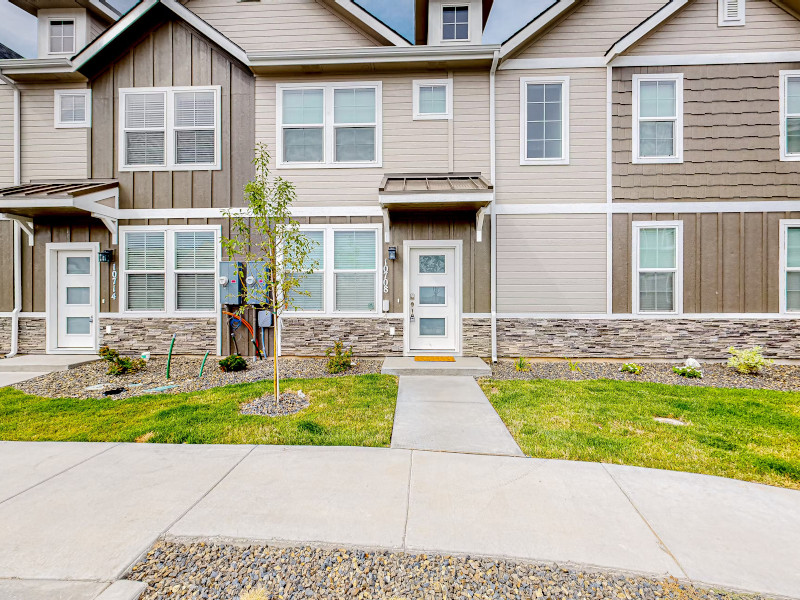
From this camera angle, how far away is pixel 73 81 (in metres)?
7.90

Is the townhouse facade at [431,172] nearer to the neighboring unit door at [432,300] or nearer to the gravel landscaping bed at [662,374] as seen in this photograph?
the neighboring unit door at [432,300]

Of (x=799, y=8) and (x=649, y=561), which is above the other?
(x=799, y=8)

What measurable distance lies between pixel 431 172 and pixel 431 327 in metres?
3.26

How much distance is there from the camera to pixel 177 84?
784 cm

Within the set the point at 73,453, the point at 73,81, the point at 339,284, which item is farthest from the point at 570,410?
the point at 73,81

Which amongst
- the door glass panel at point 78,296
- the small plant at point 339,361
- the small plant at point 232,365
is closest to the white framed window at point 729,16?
the small plant at point 339,361

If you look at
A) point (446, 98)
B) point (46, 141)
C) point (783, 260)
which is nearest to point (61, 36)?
point (46, 141)

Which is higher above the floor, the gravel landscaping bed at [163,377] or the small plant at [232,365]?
the small plant at [232,365]

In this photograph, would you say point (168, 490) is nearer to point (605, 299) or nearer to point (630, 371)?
point (630, 371)

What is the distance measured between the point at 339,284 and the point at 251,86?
15.1ft

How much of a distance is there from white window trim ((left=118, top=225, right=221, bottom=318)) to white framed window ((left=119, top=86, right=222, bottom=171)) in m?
1.26

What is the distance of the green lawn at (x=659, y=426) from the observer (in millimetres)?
3404

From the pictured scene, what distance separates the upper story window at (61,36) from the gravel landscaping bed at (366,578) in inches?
442

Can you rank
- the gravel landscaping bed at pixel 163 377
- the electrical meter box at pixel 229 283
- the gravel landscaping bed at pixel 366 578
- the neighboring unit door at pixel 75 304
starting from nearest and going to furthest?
the gravel landscaping bed at pixel 366 578
the gravel landscaping bed at pixel 163 377
the electrical meter box at pixel 229 283
the neighboring unit door at pixel 75 304
